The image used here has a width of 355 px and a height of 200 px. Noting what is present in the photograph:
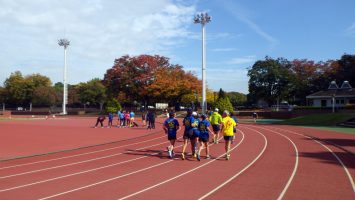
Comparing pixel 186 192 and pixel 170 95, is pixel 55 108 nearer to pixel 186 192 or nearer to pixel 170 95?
pixel 170 95

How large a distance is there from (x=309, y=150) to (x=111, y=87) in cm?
5622

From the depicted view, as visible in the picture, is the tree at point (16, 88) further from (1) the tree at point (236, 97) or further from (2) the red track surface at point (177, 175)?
(2) the red track surface at point (177, 175)

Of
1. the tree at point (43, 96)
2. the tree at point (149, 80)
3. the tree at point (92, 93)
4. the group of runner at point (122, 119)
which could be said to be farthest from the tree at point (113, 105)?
the group of runner at point (122, 119)

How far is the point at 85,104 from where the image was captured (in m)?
90.6

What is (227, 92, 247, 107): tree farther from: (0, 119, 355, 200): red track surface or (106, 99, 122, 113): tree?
(0, 119, 355, 200): red track surface

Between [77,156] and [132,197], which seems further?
[77,156]

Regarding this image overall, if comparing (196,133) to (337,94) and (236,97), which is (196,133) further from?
(236,97)

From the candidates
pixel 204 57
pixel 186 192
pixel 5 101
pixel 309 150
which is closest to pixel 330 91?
pixel 204 57

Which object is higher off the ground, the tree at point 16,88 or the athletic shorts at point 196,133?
the tree at point 16,88

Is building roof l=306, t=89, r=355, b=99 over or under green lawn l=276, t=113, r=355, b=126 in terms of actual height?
over

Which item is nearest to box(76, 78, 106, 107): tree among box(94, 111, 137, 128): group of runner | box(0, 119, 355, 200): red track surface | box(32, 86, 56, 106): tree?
box(32, 86, 56, 106): tree

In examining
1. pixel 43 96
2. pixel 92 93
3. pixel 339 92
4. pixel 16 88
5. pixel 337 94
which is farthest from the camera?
pixel 16 88

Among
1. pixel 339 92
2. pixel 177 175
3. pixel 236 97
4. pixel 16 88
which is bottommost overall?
pixel 177 175

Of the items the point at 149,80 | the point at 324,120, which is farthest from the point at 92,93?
the point at 324,120
